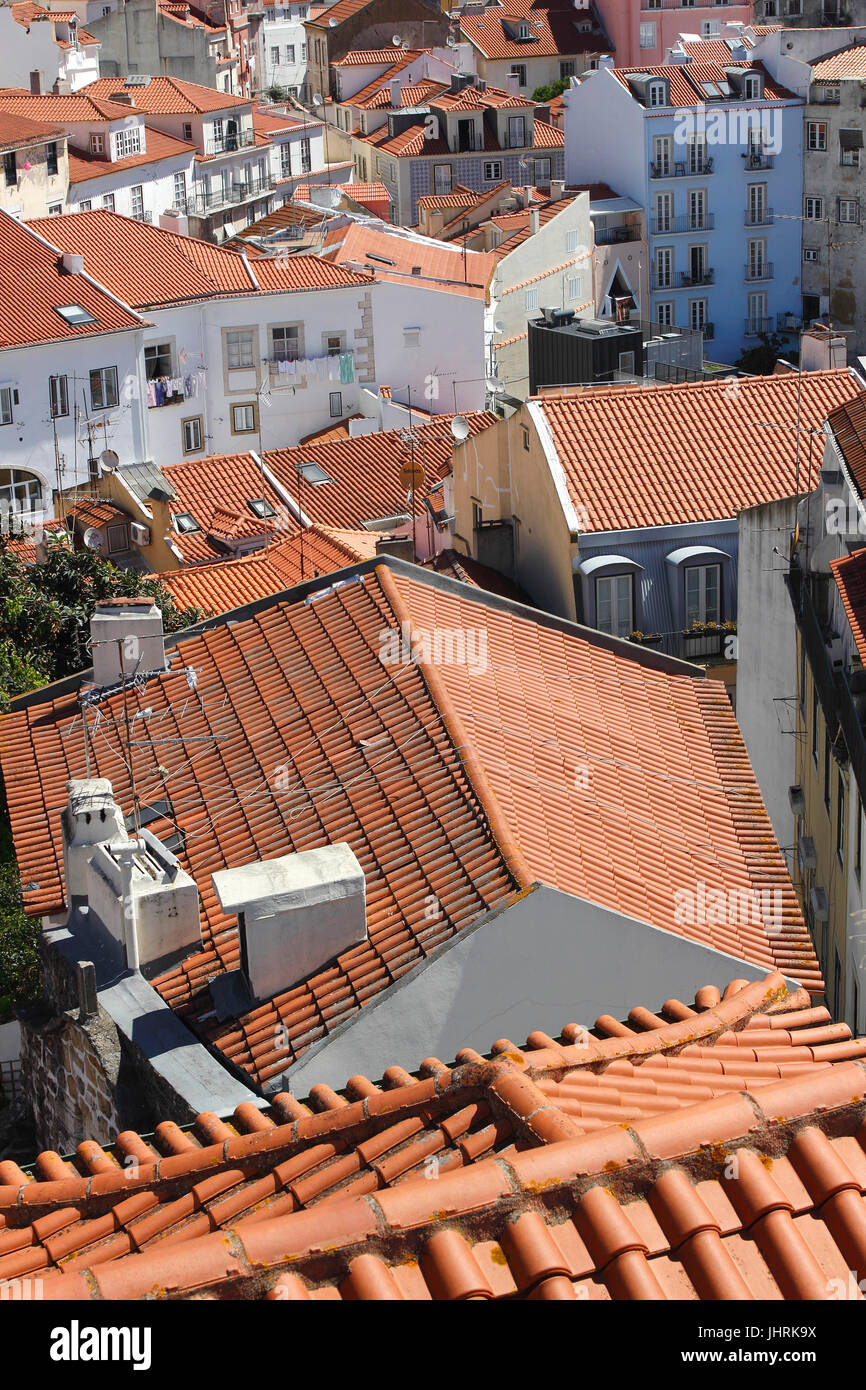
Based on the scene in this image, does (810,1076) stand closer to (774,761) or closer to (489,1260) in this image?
(489,1260)

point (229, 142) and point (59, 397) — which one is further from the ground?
point (229, 142)

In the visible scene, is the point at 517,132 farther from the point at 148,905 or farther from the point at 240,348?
the point at 148,905

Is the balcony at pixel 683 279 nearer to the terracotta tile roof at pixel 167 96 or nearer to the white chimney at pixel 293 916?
the terracotta tile roof at pixel 167 96

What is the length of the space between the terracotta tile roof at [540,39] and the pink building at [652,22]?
Result: 1204 mm

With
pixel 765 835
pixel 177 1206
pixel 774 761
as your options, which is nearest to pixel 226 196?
pixel 774 761

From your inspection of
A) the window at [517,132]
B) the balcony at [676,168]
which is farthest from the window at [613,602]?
the window at [517,132]

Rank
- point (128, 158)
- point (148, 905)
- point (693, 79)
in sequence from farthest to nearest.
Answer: point (128, 158)
point (693, 79)
point (148, 905)

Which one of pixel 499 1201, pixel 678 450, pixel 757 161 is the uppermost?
pixel 757 161

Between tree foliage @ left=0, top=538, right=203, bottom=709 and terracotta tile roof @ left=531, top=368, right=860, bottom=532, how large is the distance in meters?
6.66

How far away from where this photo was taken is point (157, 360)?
5578 centimetres

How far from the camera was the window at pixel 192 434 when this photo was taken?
57312 mm

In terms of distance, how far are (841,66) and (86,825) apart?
66.5 metres

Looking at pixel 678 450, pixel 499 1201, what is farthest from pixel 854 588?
pixel 499 1201
